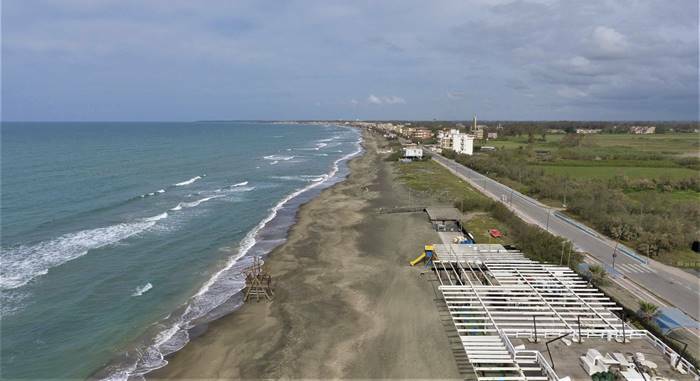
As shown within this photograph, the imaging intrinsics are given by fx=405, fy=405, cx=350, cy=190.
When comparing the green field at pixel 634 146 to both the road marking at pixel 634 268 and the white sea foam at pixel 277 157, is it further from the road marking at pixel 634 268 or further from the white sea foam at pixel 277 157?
the road marking at pixel 634 268

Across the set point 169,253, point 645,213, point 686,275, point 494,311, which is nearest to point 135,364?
point 169,253

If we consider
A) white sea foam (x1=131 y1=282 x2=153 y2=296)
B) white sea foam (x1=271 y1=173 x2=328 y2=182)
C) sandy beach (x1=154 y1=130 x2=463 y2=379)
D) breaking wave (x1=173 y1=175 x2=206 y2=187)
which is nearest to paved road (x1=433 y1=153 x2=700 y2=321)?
sandy beach (x1=154 y1=130 x2=463 y2=379)

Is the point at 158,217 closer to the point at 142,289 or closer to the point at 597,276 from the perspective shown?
the point at 142,289

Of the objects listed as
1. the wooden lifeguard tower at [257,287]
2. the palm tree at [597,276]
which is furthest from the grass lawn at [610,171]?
the wooden lifeguard tower at [257,287]

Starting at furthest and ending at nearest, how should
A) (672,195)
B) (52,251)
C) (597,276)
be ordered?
1. (672,195)
2. (52,251)
3. (597,276)

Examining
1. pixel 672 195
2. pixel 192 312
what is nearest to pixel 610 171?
pixel 672 195
